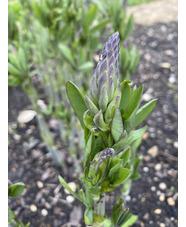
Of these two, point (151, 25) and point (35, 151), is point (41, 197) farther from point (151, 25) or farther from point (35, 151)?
point (151, 25)

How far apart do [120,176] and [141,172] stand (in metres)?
0.87

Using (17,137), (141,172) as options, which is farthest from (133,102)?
(17,137)

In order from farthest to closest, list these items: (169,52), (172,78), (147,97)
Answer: (169,52) < (172,78) < (147,97)

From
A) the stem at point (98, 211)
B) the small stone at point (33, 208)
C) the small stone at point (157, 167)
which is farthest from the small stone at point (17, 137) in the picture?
the stem at point (98, 211)

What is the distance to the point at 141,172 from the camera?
1362mm

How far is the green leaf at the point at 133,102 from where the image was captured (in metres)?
0.50

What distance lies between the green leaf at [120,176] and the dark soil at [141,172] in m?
0.69

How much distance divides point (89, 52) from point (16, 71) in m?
0.52

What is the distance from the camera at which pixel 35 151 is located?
1513mm

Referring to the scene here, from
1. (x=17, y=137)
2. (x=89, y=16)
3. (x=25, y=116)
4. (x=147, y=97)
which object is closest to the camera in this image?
(x=89, y=16)

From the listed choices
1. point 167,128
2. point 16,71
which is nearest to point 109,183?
point 16,71

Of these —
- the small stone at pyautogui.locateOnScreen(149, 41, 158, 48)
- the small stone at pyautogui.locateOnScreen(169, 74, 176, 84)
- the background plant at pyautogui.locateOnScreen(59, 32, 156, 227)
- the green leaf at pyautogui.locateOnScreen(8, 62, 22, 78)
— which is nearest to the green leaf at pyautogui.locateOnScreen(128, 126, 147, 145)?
the background plant at pyautogui.locateOnScreen(59, 32, 156, 227)

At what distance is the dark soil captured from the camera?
1.18 m

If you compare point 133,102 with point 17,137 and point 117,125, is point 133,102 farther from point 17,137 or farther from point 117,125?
point 17,137
